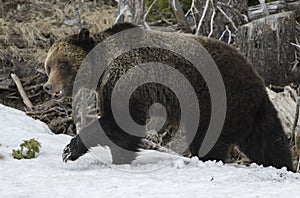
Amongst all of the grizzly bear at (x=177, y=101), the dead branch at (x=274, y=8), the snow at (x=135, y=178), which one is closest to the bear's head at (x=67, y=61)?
the grizzly bear at (x=177, y=101)

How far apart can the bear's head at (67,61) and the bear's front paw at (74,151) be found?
2.22 ft

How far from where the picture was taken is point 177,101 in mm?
5398

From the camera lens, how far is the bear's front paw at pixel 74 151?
4.94 metres

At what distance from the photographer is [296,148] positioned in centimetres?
655

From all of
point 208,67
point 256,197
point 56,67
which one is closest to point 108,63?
point 56,67

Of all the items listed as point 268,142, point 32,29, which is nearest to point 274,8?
point 32,29

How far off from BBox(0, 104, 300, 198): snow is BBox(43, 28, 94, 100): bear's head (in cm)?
58

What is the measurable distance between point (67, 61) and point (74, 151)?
99 cm

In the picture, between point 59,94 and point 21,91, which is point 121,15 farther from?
point 59,94

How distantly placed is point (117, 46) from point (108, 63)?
0.19 metres

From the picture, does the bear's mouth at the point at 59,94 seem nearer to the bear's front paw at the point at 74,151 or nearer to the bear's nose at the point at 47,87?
the bear's nose at the point at 47,87

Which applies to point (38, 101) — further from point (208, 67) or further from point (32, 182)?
point (32, 182)

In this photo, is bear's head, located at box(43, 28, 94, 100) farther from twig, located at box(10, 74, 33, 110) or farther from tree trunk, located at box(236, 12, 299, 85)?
twig, located at box(10, 74, 33, 110)

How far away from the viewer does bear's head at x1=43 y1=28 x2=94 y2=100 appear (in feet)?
18.1
